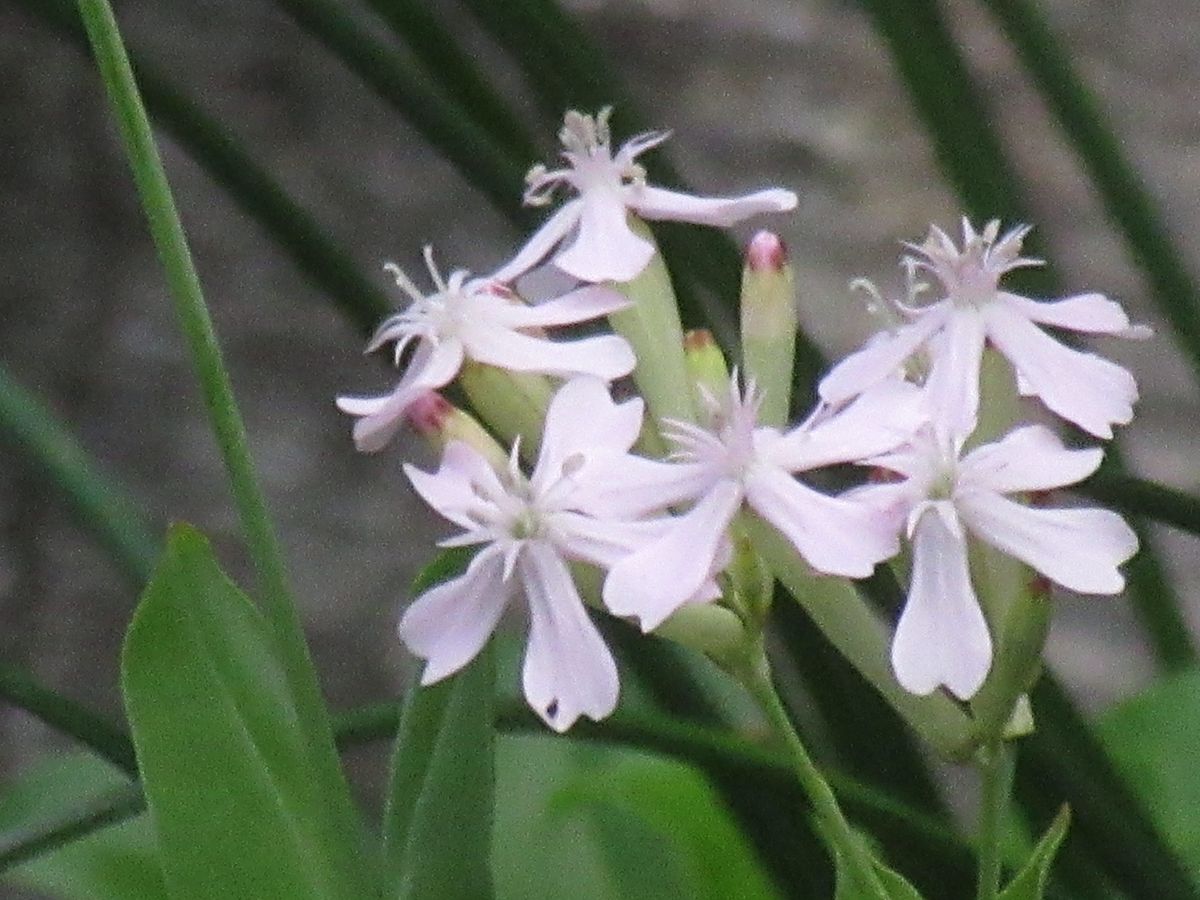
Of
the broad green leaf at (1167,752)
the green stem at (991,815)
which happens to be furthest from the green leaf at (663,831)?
the green stem at (991,815)

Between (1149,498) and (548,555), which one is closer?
(548,555)

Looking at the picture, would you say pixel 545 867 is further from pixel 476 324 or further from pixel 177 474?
pixel 177 474

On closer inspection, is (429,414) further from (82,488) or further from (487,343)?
(82,488)

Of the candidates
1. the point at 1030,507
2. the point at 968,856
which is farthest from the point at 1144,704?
the point at 1030,507

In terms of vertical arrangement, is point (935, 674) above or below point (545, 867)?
below

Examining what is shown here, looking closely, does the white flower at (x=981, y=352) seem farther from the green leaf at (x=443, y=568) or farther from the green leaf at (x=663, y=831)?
the green leaf at (x=663, y=831)

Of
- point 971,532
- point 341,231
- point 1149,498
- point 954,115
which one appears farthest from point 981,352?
point 341,231
